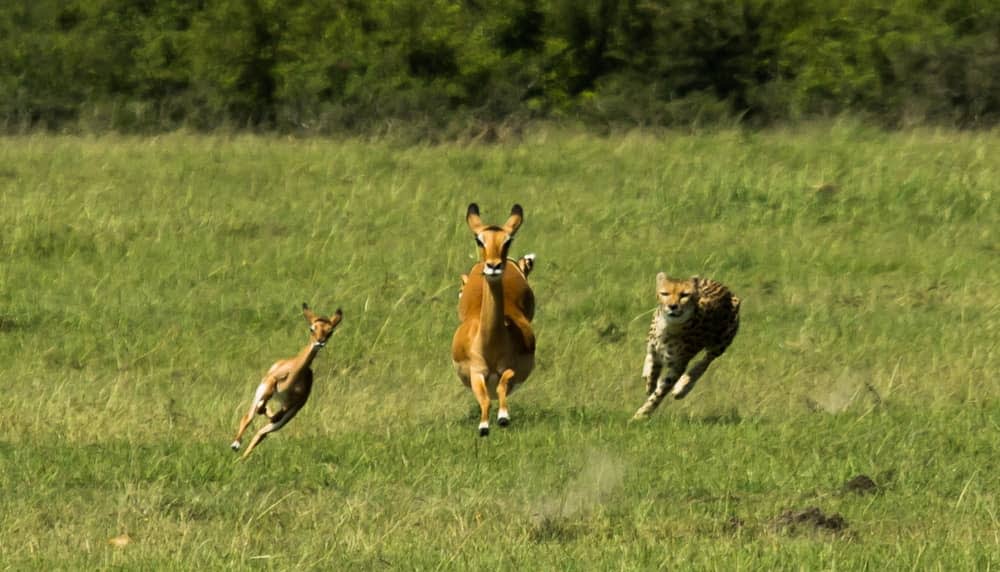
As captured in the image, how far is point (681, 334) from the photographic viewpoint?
12.9 meters

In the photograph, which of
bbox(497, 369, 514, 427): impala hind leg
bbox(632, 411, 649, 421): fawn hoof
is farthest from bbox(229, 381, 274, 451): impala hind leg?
bbox(632, 411, 649, 421): fawn hoof

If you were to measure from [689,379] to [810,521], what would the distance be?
4371 millimetres

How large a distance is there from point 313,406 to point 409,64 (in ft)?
64.6

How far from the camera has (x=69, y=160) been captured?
78.3 ft

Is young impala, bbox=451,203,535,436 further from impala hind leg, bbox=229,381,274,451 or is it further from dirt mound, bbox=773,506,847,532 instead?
dirt mound, bbox=773,506,847,532

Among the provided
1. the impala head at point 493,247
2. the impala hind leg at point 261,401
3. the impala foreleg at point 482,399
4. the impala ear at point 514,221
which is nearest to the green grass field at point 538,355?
the impala foreleg at point 482,399

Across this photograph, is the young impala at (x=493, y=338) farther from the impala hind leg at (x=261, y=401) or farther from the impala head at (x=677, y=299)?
the impala hind leg at (x=261, y=401)

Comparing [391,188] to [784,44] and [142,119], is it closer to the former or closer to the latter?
[142,119]

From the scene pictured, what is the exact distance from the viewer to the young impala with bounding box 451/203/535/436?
11.0 meters

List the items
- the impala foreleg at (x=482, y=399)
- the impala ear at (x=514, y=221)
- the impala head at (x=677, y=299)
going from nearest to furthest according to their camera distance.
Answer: the impala foreleg at (x=482, y=399) → the impala ear at (x=514, y=221) → the impala head at (x=677, y=299)

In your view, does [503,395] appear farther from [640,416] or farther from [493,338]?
[640,416]

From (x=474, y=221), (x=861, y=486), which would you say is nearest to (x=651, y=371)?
(x=474, y=221)

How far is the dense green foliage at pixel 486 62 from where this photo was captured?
30688 mm

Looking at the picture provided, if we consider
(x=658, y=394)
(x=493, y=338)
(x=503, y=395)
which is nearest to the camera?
(x=503, y=395)
